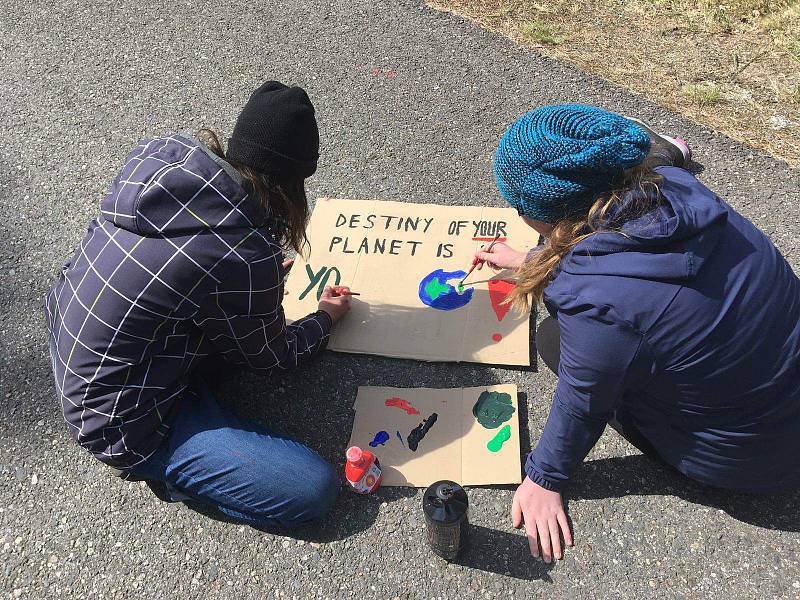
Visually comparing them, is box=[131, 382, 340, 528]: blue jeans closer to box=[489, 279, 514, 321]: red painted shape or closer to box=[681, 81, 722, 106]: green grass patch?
box=[489, 279, 514, 321]: red painted shape

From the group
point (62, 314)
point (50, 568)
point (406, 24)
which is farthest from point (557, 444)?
point (406, 24)

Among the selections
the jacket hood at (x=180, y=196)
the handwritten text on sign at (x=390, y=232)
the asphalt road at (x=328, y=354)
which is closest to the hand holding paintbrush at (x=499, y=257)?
the handwritten text on sign at (x=390, y=232)

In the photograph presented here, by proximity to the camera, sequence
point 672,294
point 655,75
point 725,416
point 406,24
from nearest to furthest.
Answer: point 672,294 → point 725,416 → point 655,75 → point 406,24

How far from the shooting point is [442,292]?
8.18 ft

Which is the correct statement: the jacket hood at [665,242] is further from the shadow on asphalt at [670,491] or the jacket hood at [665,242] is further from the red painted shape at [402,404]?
the red painted shape at [402,404]

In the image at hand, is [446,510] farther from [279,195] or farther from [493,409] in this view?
[279,195]

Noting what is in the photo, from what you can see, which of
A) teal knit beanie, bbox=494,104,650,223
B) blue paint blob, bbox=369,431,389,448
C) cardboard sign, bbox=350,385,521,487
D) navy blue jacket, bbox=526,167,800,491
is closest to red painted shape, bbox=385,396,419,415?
cardboard sign, bbox=350,385,521,487

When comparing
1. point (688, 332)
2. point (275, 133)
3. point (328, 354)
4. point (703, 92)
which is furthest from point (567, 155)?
point (703, 92)

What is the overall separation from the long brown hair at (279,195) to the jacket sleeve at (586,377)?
76 cm

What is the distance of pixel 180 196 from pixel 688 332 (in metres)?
1.19

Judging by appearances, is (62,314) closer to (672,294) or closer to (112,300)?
(112,300)

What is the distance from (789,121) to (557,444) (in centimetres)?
216

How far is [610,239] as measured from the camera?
1442 millimetres

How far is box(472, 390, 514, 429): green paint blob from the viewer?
2.13 m
